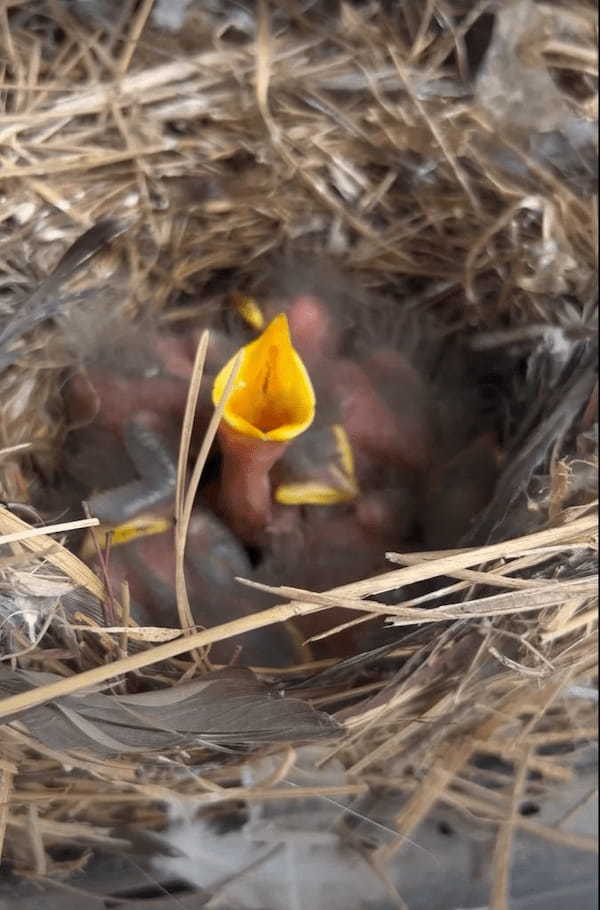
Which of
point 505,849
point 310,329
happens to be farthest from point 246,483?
point 505,849

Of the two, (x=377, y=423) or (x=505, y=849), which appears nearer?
(x=505, y=849)

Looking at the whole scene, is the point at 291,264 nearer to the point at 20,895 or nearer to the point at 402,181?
the point at 402,181

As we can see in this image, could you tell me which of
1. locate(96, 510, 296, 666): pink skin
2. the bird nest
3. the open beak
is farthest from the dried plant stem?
the open beak

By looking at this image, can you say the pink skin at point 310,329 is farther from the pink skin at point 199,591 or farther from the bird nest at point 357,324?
the pink skin at point 199,591

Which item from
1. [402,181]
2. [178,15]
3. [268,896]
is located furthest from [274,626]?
[178,15]

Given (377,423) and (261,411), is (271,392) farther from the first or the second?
(377,423)

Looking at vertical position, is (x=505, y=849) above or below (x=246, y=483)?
below

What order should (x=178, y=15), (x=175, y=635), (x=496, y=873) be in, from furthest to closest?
(x=178, y=15)
(x=496, y=873)
(x=175, y=635)

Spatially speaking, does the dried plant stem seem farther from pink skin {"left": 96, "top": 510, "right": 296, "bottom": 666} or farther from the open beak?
the open beak
